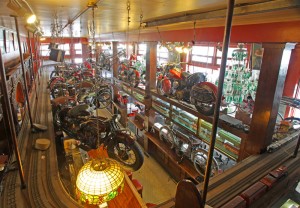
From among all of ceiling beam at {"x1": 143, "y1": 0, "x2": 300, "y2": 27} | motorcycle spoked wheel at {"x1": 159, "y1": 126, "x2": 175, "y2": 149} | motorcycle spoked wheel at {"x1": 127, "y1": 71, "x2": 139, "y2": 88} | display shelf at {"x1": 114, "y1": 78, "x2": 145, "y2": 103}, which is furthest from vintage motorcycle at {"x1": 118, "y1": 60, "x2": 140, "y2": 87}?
ceiling beam at {"x1": 143, "y1": 0, "x2": 300, "y2": 27}

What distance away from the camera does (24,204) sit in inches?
97.3

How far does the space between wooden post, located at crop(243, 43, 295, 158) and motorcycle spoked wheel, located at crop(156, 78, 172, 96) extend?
3.37 m

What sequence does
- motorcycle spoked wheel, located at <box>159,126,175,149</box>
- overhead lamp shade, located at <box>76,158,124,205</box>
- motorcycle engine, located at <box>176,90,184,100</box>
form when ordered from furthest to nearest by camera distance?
motorcycle spoked wheel, located at <box>159,126,175,149</box> → motorcycle engine, located at <box>176,90,184,100</box> → overhead lamp shade, located at <box>76,158,124,205</box>

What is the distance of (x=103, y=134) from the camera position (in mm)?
5102

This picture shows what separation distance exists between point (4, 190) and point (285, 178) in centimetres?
387

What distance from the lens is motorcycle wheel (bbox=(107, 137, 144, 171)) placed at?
4551 mm

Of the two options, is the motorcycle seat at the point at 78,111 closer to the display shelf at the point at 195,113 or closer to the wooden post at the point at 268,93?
the display shelf at the point at 195,113

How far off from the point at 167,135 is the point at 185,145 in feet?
2.99

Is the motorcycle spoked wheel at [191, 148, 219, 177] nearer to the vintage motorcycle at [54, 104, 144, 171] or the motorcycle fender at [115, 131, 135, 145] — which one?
the vintage motorcycle at [54, 104, 144, 171]

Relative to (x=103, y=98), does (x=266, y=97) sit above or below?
above

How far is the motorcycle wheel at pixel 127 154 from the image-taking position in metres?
4.55

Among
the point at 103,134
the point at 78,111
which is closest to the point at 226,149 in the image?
the point at 103,134

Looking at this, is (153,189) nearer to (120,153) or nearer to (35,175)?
(120,153)

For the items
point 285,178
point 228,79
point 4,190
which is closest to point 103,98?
point 228,79
